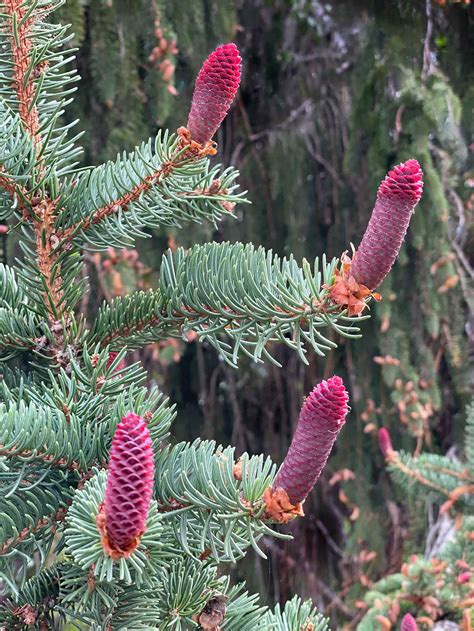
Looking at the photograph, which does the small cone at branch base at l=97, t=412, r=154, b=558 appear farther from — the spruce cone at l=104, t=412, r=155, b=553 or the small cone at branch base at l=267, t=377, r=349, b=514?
the small cone at branch base at l=267, t=377, r=349, b=514

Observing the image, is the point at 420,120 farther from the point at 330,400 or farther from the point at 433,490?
the point at 330,400

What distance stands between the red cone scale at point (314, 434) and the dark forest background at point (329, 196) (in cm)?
115

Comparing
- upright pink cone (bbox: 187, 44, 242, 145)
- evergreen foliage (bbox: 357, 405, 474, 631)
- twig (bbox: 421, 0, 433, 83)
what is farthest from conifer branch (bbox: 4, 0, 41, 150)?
twig (bbox: 421, 0, 433, 83)

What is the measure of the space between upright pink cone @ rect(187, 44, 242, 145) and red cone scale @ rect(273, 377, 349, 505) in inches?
9.0

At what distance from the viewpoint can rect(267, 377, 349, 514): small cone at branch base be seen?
47cm

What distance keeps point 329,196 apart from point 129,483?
1.83 meters

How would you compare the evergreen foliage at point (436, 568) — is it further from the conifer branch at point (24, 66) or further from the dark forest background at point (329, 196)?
the conifer branch at point (24, 66)

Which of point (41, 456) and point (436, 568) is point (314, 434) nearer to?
point (41, 456)

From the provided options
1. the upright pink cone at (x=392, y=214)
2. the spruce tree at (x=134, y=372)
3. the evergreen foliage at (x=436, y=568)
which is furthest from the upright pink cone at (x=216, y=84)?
the evergreen foliage at (x=436, y=568)

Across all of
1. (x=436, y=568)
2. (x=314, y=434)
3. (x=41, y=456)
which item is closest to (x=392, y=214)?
(x=314, y=434)

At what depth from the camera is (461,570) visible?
1.30 m

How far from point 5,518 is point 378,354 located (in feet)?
5.25

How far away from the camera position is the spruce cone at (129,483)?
0.41 metres

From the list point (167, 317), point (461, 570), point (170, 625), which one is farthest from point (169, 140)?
point (461, 570)
